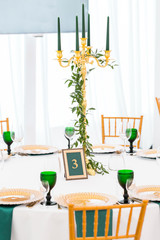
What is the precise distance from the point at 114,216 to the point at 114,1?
4.22 meters

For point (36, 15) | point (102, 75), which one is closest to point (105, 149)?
point (36, 15)

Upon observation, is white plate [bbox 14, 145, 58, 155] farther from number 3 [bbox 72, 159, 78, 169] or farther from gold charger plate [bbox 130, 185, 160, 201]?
gold charger plate [bbox 130, 185, 160, 201]

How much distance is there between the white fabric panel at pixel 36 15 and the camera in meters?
4.23

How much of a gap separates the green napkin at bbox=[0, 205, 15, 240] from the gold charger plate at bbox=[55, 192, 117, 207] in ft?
0.66

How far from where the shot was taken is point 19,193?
67.5 inches

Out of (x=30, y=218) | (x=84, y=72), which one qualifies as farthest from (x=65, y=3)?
(x=30, y=218)

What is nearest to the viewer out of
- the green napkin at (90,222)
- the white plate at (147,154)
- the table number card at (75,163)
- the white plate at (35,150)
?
the green napkin at (90,222)

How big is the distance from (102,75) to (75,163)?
3.49 metres

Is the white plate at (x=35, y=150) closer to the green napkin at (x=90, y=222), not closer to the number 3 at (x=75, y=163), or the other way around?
the number 3 at (x=75, y=163)

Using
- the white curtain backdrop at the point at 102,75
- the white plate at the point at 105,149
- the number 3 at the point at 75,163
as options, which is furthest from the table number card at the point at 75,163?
the white curtain backdrop at the point at 102,75

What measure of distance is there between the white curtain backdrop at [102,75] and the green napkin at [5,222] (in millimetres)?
3846

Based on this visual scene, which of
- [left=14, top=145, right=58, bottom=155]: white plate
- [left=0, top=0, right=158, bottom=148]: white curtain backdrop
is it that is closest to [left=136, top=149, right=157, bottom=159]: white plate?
[left=14, top=145, right=58, bottom=155]: white plate

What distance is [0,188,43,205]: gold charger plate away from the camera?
5.22 ft

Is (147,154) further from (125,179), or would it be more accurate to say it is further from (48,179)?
(48,179)
